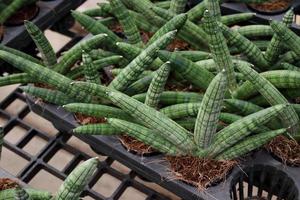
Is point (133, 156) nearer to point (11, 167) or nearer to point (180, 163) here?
point (180, 163)

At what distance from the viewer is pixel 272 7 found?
1371mm

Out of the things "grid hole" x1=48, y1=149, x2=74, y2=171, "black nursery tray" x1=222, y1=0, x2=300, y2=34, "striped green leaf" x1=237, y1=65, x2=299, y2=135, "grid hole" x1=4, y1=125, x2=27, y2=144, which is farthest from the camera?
"grid hole" x1=4, y1=125, x2=27, y2=144

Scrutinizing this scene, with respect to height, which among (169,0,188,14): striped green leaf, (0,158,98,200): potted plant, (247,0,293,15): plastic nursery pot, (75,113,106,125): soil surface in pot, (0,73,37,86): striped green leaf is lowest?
(0,158,98,200): potted plant

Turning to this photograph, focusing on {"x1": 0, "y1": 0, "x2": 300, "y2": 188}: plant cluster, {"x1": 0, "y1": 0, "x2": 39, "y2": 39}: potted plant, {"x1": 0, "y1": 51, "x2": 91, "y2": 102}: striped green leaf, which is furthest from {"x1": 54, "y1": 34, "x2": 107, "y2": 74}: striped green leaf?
{"x1": 0, "y1": 0, "x2": 39, "y2": 39}: potted plant

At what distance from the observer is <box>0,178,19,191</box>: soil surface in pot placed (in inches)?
37.9

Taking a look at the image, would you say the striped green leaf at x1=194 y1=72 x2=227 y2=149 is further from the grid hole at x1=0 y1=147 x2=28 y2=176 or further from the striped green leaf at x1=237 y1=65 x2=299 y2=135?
the grid hole at x1=0 y1=147 x2=28 y2=176

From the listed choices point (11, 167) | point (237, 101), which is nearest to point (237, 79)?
point (237, 101)

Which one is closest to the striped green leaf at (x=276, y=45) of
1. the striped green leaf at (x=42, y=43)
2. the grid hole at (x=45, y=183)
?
the striped green leaf at (x=42, y=43)

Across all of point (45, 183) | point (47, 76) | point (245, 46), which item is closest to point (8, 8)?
point (47, 76)

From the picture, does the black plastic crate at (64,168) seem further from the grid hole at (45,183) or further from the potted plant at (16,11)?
the potted plant at (16,11)

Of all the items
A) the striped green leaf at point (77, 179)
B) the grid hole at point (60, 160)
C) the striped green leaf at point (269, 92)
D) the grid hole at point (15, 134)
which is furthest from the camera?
the grid hole at point (15, 134)

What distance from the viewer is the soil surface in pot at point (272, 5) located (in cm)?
137

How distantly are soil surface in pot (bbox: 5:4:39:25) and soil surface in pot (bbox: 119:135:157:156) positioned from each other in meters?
0.60

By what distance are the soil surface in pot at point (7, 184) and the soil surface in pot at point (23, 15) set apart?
61cm
